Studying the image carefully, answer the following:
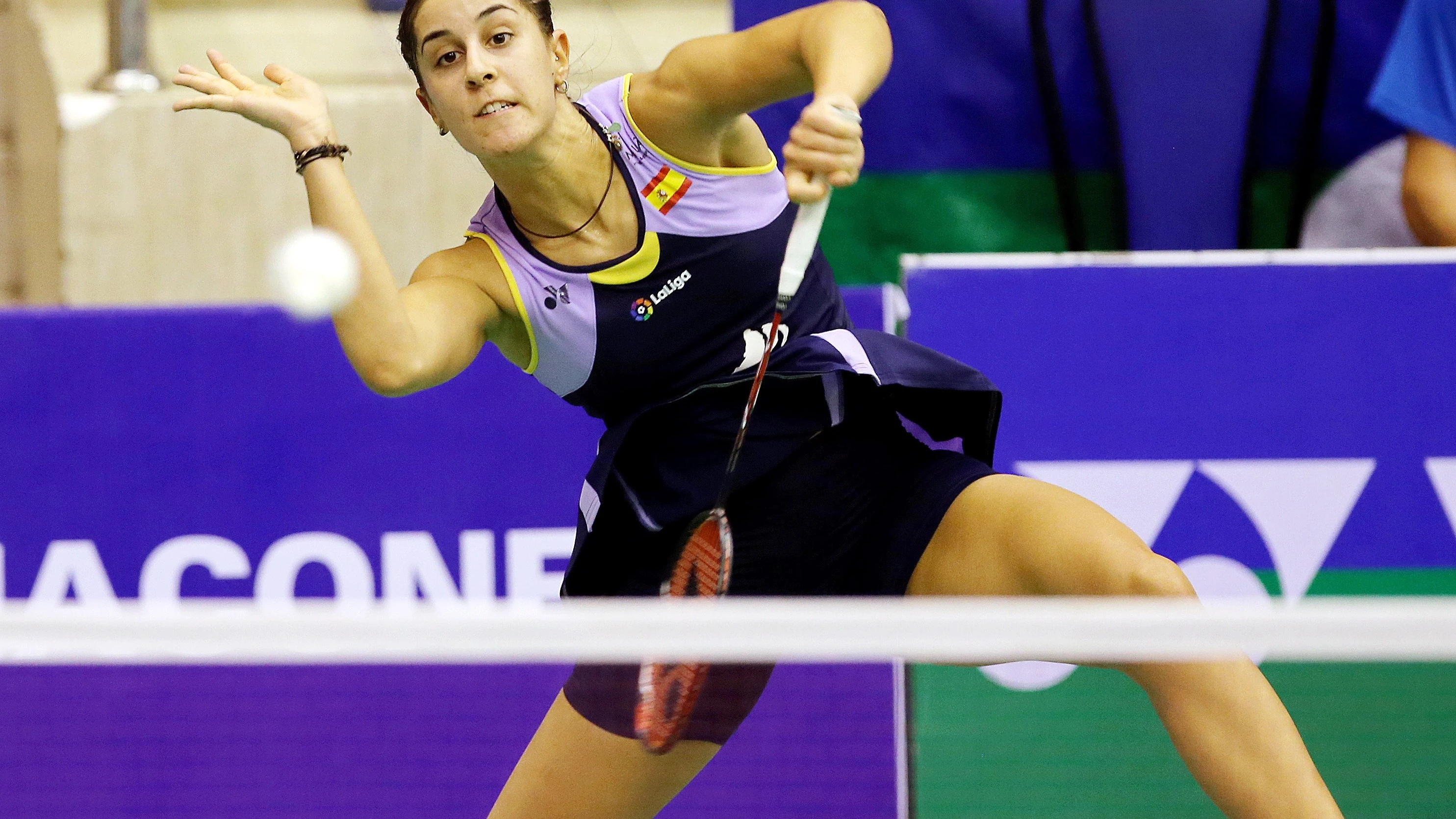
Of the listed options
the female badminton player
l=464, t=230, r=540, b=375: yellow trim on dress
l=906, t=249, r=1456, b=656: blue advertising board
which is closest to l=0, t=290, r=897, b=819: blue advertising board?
l=906, t=249, r=1456, b=656: blue advertising board

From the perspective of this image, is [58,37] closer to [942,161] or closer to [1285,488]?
[942,161]

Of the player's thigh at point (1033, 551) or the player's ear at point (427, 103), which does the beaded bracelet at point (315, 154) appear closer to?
the player's ear at point (427, 103)

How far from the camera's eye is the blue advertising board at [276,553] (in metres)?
3.22

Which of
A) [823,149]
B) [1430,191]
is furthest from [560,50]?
[1430,191]

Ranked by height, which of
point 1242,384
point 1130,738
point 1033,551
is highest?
point 1033,551

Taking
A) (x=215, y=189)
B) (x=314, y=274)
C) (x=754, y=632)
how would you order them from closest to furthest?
(x=754, y=632) → (x=314, y=274) → (x=215, y=189)

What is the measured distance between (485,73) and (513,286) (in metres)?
0.32

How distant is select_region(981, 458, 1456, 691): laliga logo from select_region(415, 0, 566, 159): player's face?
146cm

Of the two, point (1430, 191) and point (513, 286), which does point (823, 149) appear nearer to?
point (513, 286)

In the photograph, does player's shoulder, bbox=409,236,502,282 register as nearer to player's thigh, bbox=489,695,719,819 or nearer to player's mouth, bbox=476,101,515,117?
player's mouth, bbox=476,101,515,117

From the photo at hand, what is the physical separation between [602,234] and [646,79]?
0.84 feet

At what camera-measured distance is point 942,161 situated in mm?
4273

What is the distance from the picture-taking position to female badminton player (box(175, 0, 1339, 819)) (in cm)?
220

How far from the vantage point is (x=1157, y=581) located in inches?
77.4
